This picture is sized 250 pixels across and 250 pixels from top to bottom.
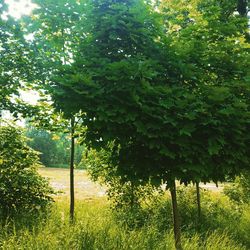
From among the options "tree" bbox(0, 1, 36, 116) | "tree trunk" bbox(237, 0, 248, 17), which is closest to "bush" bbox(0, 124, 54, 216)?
"tree" bbox(0, 1, 36, 116)

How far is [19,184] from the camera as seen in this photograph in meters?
7.96

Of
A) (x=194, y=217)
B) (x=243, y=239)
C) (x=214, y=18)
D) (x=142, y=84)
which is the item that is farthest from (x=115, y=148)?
(x=194, y=217)

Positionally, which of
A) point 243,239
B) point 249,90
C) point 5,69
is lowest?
point 243,239

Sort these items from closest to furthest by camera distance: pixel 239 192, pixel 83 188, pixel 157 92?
pixel 157 92, pixel 239 192, pixel 83 188

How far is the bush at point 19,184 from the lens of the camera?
7715mm

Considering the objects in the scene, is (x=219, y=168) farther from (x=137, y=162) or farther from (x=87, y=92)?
(x=87, y=92)

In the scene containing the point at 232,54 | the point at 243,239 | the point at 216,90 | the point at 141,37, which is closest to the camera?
the point at 216,90

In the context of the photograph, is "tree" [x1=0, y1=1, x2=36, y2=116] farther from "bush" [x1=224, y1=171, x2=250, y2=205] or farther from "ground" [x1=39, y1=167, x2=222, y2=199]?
"bush" [x1=224, y1=171, x2=250, y2=205]

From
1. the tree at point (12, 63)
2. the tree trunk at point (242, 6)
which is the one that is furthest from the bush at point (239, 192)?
the tree at point (12, 63)

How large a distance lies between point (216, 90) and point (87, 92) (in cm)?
181

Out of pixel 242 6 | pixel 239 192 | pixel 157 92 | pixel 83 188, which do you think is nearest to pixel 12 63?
pixel 157 92

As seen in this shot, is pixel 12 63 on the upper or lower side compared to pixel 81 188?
upper

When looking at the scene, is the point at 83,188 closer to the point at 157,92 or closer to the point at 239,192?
the point at 239,192

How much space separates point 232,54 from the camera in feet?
17.7
